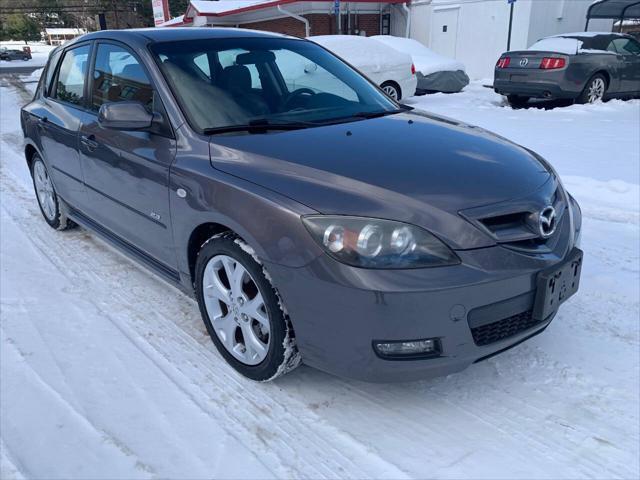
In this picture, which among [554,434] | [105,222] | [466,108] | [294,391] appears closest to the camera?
[554,434]

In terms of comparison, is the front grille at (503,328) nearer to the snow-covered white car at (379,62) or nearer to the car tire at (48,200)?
the car tire at (48,200)

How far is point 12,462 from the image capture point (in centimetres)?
216

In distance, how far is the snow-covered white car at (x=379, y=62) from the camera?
1091 cm

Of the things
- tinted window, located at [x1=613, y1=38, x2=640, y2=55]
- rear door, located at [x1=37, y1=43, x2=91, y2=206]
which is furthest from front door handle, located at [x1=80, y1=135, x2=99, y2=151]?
tinted window, located at [x1=613, y1=38, x2=640, y2=55]

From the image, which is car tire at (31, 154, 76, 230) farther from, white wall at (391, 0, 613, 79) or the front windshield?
white wall at (391, 0, 613, 79)

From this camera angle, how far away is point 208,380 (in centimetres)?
266

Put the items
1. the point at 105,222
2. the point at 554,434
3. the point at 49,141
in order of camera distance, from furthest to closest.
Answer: the point at 49,141 → the point at 105,222 → the point at 554,434

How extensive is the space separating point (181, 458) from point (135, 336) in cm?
108

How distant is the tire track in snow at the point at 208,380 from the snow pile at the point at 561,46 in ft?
29.8

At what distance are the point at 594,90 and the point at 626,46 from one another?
1.49 metres

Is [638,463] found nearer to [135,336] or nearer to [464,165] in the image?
[464,165]

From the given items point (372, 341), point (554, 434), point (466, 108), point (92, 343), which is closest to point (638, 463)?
point (554, 434)

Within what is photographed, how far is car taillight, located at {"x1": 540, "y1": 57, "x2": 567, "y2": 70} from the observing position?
32.0 ft

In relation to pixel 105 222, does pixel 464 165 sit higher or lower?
higher
